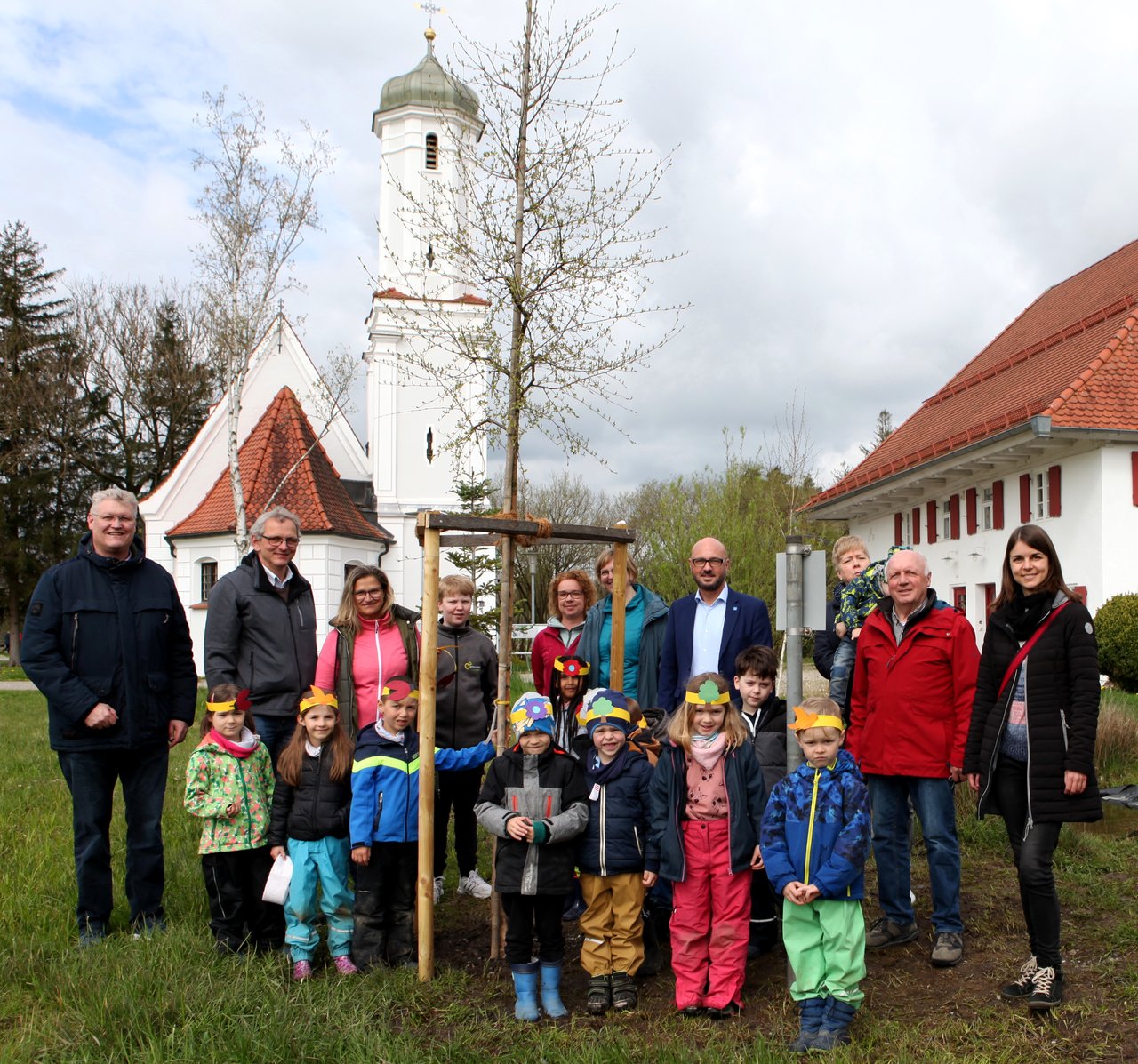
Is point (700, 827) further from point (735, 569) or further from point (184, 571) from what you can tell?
point (184, 571)

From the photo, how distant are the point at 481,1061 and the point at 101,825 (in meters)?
2.51

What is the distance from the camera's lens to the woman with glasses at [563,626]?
5.96m

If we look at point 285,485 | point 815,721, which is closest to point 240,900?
point 815,721

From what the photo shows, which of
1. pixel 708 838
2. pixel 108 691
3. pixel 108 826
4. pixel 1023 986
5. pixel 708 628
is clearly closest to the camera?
pixel 1023 986

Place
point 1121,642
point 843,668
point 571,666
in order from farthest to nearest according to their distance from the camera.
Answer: point 1121,642 < point 843,668 < point 571,666

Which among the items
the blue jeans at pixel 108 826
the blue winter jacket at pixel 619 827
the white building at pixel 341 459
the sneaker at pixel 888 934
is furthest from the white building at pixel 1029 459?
the blue jeans at pixel 108 826

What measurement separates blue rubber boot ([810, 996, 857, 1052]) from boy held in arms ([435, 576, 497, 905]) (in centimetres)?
249

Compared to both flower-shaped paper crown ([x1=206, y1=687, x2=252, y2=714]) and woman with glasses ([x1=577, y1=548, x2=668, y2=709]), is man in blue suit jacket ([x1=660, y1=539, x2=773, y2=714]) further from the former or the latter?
flower-shaped paper crown ([x1=206, y1=687, x2=252, y2=714])

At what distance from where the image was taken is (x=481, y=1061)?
12.6 feet

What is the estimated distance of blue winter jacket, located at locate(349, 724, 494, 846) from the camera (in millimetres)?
4930

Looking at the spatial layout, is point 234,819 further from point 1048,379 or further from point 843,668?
point 1048,379

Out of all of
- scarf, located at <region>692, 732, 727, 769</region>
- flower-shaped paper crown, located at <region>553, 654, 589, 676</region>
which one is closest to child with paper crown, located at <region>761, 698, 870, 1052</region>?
scarf, located at <region>692, 732, 727, 769</region>

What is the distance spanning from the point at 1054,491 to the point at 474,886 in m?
17.3

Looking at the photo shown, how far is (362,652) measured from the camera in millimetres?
5406
